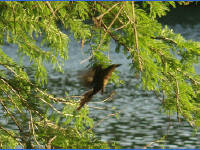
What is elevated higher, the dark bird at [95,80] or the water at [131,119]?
the dark bird at [95,80]

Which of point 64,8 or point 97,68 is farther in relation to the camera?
point 64,8

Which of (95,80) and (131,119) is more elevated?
(95,80)

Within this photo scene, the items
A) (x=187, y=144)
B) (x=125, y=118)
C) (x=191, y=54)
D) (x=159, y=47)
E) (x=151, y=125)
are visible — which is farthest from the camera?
(x=125, y=118)

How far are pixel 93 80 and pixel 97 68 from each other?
0.15 ft

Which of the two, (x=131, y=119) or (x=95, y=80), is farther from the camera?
(x=131, y=119)

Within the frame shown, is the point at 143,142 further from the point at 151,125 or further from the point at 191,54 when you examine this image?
the point at 191,54

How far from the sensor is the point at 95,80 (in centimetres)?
164

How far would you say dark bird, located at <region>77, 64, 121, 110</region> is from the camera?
5.29 feet

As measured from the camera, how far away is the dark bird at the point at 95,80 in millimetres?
1611

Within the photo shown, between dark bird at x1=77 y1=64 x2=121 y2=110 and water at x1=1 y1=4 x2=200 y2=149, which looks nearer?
dark bird at x1=77 y1=64 x2=121 y2=110

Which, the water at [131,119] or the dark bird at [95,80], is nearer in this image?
the dark bird at [95,80]

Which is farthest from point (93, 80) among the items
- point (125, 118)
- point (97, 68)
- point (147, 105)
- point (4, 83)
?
Result: point (147, 105)

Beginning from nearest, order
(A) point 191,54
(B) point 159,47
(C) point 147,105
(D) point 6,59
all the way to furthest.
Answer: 1. (B) point 159,47
2. (A) point 191,54
3. (D) point 6,59
4. (C) point 147,105

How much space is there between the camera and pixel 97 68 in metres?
1.65
